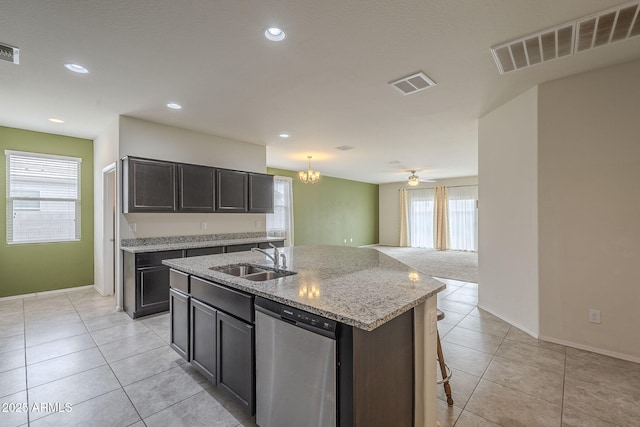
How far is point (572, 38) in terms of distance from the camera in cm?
220

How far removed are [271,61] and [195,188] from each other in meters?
2.55

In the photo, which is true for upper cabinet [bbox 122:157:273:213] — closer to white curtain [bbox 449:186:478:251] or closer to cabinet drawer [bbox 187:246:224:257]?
cabinet drawer [bbox 187:246:224:257]

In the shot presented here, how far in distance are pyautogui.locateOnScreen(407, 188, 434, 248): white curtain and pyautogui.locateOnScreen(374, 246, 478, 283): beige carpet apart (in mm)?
809

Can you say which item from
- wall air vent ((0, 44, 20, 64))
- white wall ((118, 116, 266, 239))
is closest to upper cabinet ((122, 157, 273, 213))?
white wall ((118, 116, 266, 239))

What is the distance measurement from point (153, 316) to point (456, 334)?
12.5 ft

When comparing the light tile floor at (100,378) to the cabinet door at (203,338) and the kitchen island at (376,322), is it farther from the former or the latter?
the kitchen island at (376,322)

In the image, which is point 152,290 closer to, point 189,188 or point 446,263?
point 189,188

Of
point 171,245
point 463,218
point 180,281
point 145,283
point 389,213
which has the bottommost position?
point 145,283

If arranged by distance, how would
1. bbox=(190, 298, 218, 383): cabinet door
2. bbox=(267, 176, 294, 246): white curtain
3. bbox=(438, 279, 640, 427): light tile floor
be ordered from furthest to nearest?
1. bbox=(267, 176, 294, 246): white curtain
2. bbox=(190, 298, 218, 383): cabinet door
3. bbox=(438, 279, 640, 427): light tile floor

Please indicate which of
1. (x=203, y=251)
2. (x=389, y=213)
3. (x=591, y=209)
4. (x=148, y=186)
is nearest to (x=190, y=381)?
(x=203, y=251)

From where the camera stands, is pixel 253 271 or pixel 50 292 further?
pixel 50 292

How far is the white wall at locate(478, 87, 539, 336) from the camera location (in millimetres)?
3125

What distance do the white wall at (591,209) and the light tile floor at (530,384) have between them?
273mm

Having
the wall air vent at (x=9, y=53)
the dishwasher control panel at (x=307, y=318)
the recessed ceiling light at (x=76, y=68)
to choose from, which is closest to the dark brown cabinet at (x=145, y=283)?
the recessed ceiling light at (x=76, y=68)
